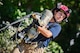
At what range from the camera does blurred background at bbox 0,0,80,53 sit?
6206mm

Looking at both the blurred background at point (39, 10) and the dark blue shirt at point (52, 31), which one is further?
the blurred background at point (39, 10)

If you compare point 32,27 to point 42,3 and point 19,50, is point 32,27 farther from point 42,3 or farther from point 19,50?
point 42,3

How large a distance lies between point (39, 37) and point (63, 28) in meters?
4.01

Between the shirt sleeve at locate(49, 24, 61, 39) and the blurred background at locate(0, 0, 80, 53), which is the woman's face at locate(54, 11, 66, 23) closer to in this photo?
the shirt sleeve at locate(49, 24, 61, 39)

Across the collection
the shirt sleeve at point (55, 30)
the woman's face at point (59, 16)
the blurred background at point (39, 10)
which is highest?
the blurred background at point (39, 10)

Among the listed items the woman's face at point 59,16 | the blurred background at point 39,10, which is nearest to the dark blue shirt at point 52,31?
the woman's face at point 59,16

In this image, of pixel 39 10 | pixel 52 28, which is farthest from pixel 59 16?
pixel 39 10

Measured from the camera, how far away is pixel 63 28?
9180mm

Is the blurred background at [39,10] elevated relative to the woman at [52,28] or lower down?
elevated

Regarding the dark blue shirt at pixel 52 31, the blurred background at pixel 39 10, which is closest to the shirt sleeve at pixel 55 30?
the dark blue shirt at pixel 52 31

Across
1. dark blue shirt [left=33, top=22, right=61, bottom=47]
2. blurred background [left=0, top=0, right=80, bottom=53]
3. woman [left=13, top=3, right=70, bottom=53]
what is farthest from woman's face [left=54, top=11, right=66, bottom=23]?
blurred background [left=0, top=0, right=80, bottom=53]

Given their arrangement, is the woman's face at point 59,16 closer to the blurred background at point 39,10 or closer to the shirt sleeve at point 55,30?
the shirt sleeve at point 55,30

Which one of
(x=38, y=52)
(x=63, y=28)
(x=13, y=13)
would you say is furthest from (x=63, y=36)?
(x=38, y=52)

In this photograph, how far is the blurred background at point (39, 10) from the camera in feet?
20.4
